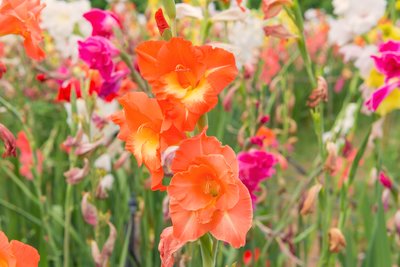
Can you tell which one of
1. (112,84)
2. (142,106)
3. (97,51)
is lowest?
(112,84)

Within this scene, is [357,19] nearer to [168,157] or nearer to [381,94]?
[381,94]

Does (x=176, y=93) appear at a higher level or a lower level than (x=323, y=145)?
higher

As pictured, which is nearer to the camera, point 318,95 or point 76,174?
point 318,95

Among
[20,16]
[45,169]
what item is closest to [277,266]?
[45,169]

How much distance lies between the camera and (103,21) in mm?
1139

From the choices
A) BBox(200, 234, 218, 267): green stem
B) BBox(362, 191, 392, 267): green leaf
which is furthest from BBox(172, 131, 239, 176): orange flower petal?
BBox(362, 191, 392, 267): green leaf

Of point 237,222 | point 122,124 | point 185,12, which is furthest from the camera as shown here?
point 185,12

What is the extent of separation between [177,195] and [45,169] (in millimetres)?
1784

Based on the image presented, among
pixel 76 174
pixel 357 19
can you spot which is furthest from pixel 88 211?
pixel 357 19

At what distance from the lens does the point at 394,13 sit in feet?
5.47

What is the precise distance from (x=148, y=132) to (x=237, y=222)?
144 millimetres

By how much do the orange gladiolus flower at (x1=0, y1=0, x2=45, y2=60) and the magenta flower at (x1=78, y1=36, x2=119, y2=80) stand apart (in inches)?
5.5

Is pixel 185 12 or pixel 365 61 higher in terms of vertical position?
pixel 185 12

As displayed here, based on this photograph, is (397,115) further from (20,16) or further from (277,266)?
(20,16)
